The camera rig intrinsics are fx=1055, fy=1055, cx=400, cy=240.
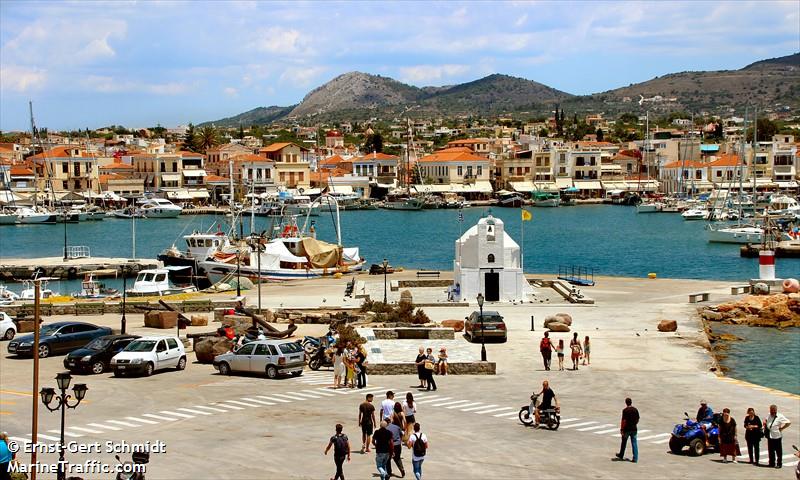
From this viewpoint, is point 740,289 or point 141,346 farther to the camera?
point 740,289

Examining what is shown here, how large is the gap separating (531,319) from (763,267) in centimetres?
2096

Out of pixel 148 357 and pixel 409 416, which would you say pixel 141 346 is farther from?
pixel 409 416

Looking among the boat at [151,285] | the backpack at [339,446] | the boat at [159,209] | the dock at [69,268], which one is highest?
the boat at [159,209]

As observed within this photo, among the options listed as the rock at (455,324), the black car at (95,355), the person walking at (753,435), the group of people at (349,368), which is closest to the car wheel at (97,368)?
the black car at (95,355)

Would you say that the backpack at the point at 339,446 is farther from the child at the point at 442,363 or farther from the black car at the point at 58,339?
the black car at the point at 58,339

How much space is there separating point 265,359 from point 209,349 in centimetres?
326

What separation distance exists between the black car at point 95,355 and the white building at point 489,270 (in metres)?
19.8

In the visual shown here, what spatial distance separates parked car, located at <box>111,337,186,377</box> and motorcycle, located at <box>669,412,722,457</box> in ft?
47.6

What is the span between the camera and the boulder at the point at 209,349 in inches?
1225

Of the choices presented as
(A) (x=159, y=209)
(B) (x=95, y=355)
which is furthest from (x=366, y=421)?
(A) (x=159, y=209)

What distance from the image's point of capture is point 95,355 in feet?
96.5

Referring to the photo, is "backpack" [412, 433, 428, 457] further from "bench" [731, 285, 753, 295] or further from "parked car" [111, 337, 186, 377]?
"bench" [731, 285, 753, 295]

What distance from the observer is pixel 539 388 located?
1070 inches

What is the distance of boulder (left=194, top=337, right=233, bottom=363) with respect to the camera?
31.1 meters
